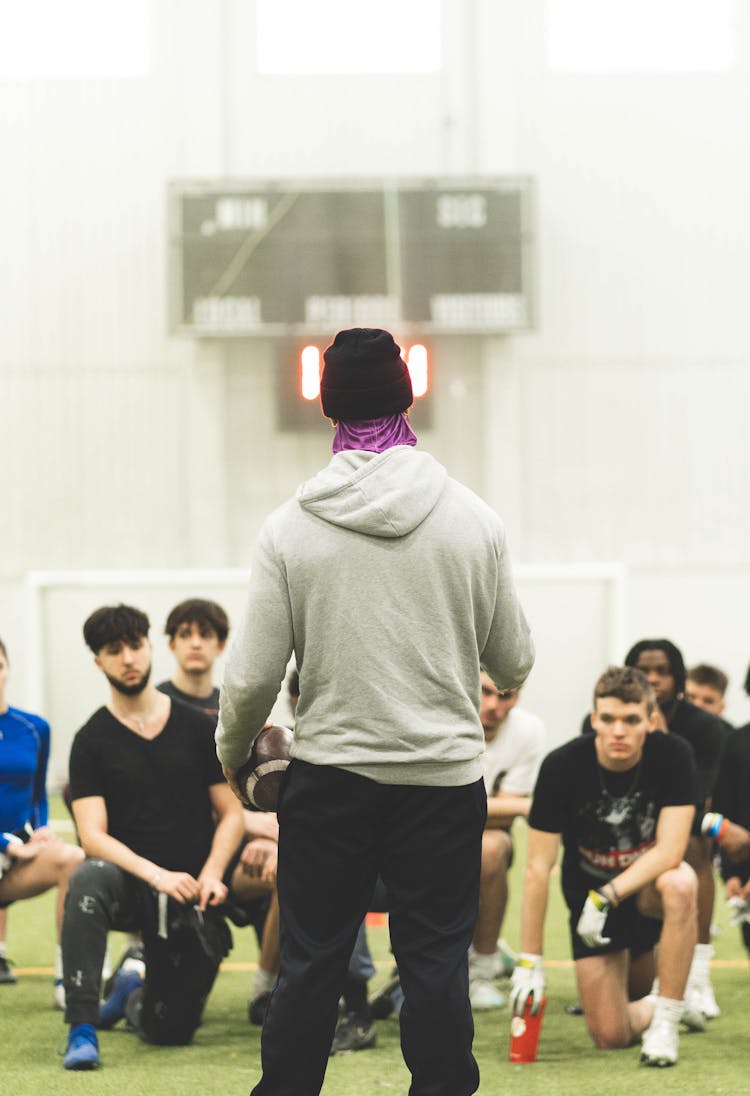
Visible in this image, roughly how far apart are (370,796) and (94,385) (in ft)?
31.3

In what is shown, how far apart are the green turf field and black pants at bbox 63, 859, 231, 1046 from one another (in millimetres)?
89

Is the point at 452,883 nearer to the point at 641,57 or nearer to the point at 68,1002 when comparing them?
the point at 68,1002

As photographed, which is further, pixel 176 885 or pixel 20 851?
pixel 20 851

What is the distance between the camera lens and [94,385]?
1189 cm

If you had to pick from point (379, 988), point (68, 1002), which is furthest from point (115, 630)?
point (379, 988)

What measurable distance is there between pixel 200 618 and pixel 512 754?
1213 millimetres

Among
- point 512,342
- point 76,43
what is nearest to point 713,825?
point 512,342

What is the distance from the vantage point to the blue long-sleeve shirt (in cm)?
506

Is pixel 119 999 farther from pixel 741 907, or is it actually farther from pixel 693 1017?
pixel 741 907

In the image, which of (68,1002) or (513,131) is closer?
(68,1002)

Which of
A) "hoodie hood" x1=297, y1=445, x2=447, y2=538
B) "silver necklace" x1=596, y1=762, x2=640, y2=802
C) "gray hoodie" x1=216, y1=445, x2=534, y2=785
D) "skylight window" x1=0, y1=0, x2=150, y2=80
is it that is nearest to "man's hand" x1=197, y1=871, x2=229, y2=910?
"silver necklace" x1=596, y1=762, x2=640, y2=802

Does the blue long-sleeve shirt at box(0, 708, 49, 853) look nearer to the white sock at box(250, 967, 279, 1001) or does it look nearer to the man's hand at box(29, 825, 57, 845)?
the man's hand at box(29, 825, 57, 845)

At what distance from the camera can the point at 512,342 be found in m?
11.8

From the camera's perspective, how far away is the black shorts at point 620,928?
14.7ft
